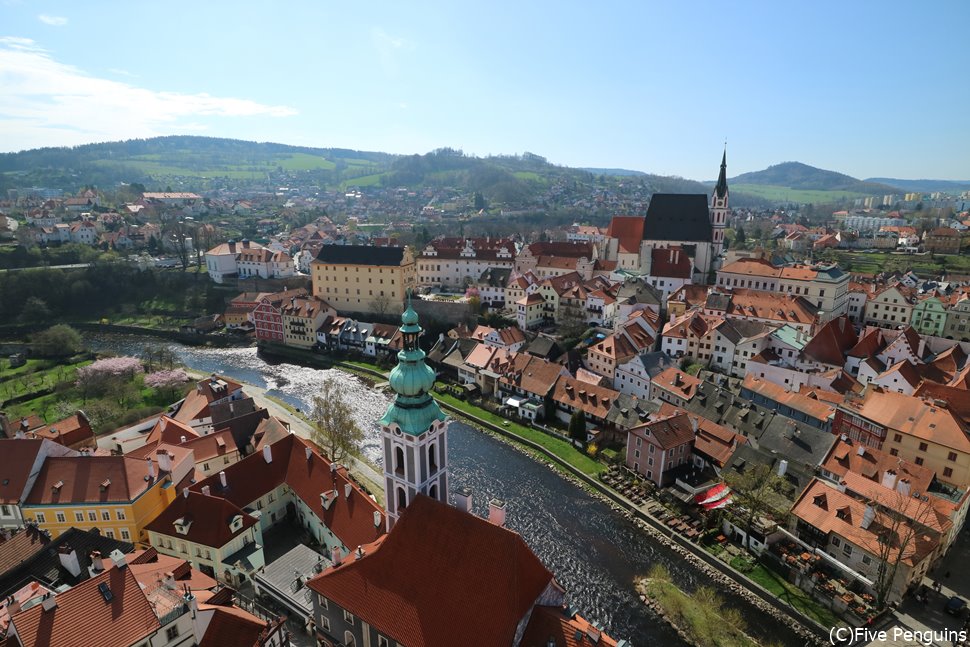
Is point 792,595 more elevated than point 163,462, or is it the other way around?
point 163,462

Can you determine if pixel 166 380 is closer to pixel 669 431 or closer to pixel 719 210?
pixel 669 431

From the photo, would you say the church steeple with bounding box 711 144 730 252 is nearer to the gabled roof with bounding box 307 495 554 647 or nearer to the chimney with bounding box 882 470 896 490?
the chimney with bounding box 882 470 896 490

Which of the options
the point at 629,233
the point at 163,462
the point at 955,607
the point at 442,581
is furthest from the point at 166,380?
the point at 629,233

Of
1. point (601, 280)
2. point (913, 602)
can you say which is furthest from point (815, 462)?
point (601, 280)

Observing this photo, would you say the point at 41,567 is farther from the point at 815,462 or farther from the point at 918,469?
the point at 918,469

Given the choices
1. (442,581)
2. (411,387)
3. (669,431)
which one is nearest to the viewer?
(442,581)

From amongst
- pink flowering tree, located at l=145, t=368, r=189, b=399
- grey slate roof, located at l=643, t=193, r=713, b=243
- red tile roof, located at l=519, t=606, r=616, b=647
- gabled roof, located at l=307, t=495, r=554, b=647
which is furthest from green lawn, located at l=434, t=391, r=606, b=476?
grey slate roof, located at l=643, t=193, r=713, b=243
